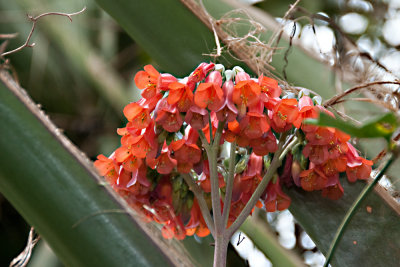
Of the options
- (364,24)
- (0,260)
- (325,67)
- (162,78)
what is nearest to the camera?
(162,78)

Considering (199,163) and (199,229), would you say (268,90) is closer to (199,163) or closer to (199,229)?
(199,163)

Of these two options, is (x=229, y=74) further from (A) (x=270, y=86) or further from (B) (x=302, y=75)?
(B) (x=302, y=75)

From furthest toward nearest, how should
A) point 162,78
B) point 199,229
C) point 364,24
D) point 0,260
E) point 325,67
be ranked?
point 364,24, point 0,260, point 325,67, point 199,229, point 162,78

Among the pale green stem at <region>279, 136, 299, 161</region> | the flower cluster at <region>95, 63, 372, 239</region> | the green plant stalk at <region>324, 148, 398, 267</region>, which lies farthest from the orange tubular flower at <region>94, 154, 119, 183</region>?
the green plant stalk at <region>324, 148, 398, 267</region>

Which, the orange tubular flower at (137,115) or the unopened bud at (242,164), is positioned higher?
the orange tubular flower at (137,115)

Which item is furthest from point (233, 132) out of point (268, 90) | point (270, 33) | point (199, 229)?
point (270, 33)

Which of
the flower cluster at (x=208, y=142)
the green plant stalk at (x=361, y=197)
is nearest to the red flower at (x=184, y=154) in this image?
the flower cluster at (x=208, y=142)

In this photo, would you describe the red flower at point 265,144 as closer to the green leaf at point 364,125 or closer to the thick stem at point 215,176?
the thick stem at point 215,176
